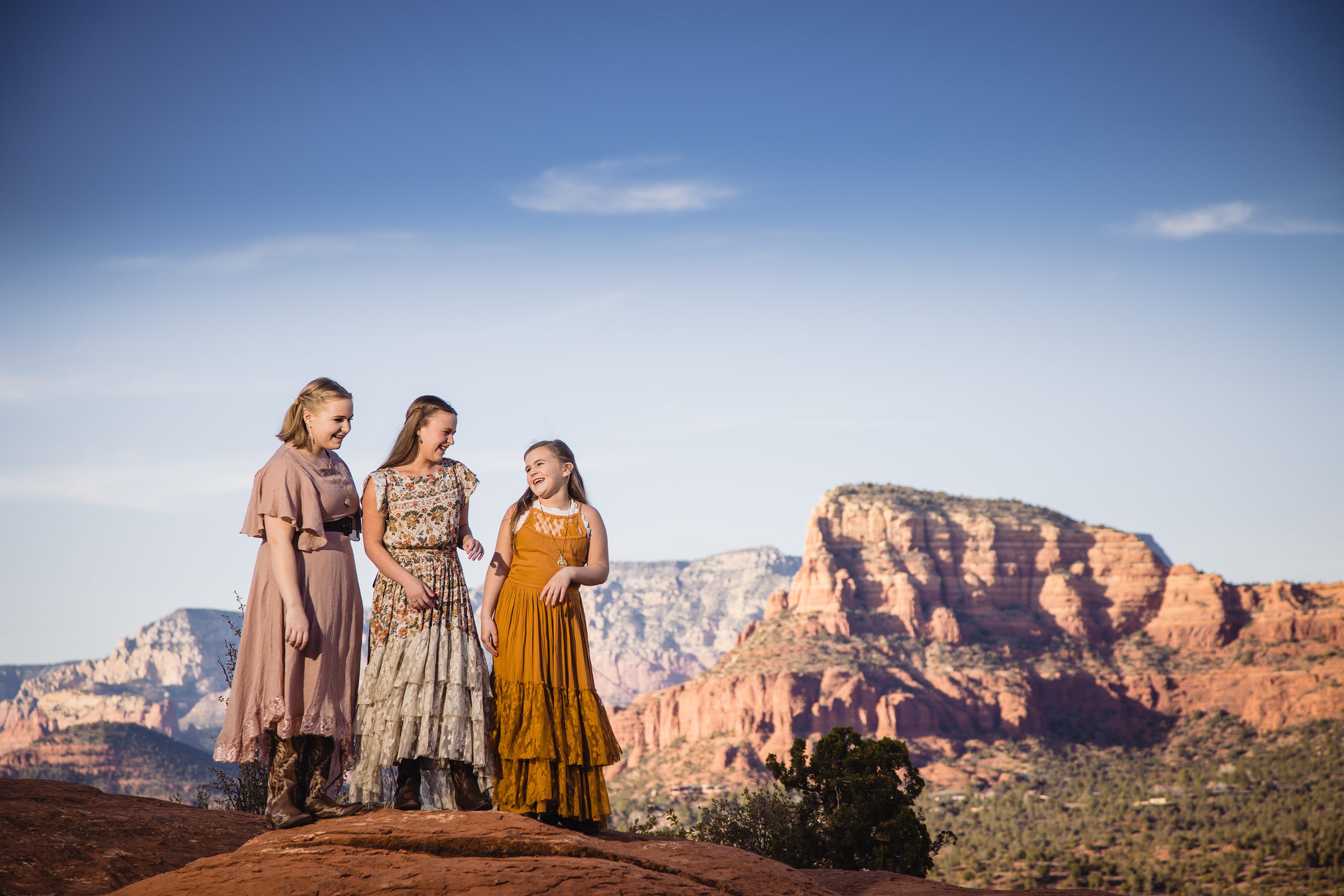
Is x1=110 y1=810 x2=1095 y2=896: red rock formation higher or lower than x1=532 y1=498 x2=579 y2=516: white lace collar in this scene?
lower

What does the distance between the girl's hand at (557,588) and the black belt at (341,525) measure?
1443mm

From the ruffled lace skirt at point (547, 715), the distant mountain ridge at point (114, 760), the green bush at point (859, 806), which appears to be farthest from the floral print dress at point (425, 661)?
the distant mountain ridge at point (114, 760)

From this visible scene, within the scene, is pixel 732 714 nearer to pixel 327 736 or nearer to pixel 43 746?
pixel 43 746

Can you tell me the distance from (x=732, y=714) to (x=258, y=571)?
9025cm

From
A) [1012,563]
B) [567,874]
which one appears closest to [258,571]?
[567,874]

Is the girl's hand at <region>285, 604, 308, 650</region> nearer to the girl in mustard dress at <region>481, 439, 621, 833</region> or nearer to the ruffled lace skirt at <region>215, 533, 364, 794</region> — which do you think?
Answer: the ruffled lace skirt at <region>215, 533, 364, 794</region>

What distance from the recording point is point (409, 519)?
7.73 meters

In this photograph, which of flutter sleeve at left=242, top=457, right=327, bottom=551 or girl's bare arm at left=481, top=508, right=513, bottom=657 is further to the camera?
girl's bare arm at left=481, top=508, right=513, bottom=657

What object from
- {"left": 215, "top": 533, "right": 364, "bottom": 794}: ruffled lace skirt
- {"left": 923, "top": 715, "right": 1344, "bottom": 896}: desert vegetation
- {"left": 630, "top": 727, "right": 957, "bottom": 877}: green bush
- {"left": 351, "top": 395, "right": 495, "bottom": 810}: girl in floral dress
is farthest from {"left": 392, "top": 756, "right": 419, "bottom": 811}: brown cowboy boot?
{"left": 923, "top": 715, "right": 1344, "bottom": 896}: desert vegetation

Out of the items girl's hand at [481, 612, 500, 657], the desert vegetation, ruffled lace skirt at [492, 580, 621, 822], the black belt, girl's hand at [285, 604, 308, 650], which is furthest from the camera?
the desert vegetation

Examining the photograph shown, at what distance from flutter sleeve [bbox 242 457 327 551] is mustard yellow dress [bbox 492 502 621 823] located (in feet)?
4.56

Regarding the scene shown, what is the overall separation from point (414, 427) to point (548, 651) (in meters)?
1.85

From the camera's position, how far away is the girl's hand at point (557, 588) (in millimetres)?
7738

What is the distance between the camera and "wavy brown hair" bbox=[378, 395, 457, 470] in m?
7.93
